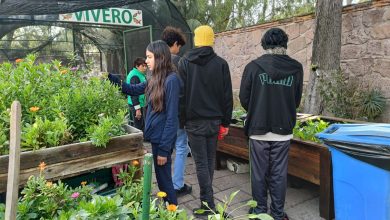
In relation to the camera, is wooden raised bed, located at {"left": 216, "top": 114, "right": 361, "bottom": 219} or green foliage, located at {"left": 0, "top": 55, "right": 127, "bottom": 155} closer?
green foliage, located at {"left": 0, "top": 55, "right": 127, "bottom": 155}

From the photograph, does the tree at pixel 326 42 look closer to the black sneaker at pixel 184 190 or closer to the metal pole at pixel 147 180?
the black sneaker at pixel 184 190

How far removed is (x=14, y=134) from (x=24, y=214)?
2.09 feet

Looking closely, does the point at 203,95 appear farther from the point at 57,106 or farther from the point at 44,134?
the point at 44,134

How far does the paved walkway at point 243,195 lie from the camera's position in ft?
10.1

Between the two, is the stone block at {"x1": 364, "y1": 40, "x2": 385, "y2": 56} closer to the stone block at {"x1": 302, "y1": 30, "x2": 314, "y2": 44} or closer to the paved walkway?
the stone block at {"x1": 302, "y1": 30, "x2": 314, "y2": 44}

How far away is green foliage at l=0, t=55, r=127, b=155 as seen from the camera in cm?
194

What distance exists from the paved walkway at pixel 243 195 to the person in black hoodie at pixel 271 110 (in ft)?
1.19

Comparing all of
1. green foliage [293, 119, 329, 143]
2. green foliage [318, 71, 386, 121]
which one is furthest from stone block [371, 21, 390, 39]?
green foliage [293, 119, 329, 143]

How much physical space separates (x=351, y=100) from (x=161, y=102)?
365 cm

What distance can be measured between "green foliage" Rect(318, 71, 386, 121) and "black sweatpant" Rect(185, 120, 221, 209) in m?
2.21

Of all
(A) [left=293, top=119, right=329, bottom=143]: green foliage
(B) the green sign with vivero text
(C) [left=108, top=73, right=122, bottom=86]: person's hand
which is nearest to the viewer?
(C) [left=108, top=73, right=122, bottom=86]: person's hand

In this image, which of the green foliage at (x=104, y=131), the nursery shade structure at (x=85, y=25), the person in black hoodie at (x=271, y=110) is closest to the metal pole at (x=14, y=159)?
the green foliage at (x=104, y=131)

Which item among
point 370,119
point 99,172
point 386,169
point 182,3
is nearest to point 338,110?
point 370,119

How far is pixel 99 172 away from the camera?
2.45m
